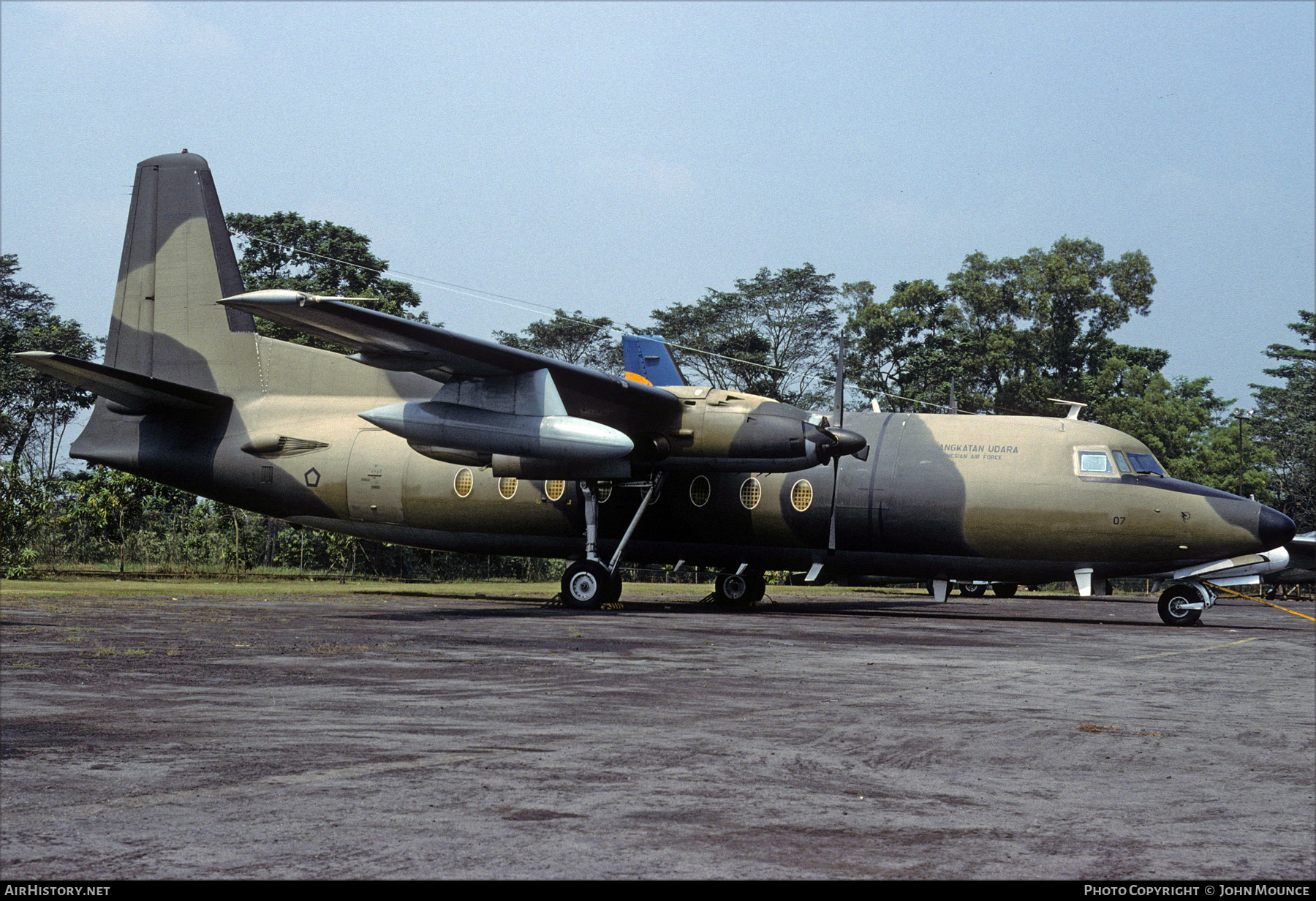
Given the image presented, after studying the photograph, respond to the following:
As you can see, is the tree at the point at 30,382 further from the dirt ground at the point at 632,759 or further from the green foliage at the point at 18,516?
the dirt ground at the point at 632,759

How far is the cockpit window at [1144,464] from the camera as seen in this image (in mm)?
21000

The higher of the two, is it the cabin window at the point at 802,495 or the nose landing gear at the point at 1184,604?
the cabin window at the point at 802,495

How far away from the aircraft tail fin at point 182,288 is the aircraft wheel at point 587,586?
8.46m

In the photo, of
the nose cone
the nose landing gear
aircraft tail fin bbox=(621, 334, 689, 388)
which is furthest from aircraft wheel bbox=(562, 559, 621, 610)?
aircraft tail fin bbox=(621, 334, 689, 388)

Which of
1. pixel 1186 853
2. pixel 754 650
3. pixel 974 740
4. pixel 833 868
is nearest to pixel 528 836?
pixel 833 868

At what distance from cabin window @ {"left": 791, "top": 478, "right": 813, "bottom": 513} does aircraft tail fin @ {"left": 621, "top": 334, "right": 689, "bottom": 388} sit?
37.4 ft

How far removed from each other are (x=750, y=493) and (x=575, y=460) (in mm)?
4640

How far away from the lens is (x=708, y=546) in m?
23.2

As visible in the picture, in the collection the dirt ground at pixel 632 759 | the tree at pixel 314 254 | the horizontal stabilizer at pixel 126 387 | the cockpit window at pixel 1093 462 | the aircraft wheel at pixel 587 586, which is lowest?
the dirt ground at pixel 632 759

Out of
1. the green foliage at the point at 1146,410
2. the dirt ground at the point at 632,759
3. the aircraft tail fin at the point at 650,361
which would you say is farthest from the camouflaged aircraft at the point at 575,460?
the green foliage at the point at 1146,410

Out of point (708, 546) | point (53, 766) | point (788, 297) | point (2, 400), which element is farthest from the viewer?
point (788, 297)

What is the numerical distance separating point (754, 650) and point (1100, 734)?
19.9 ft

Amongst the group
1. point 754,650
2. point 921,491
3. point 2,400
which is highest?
point 2,400

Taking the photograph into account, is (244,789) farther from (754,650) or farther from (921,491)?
(921,491)
